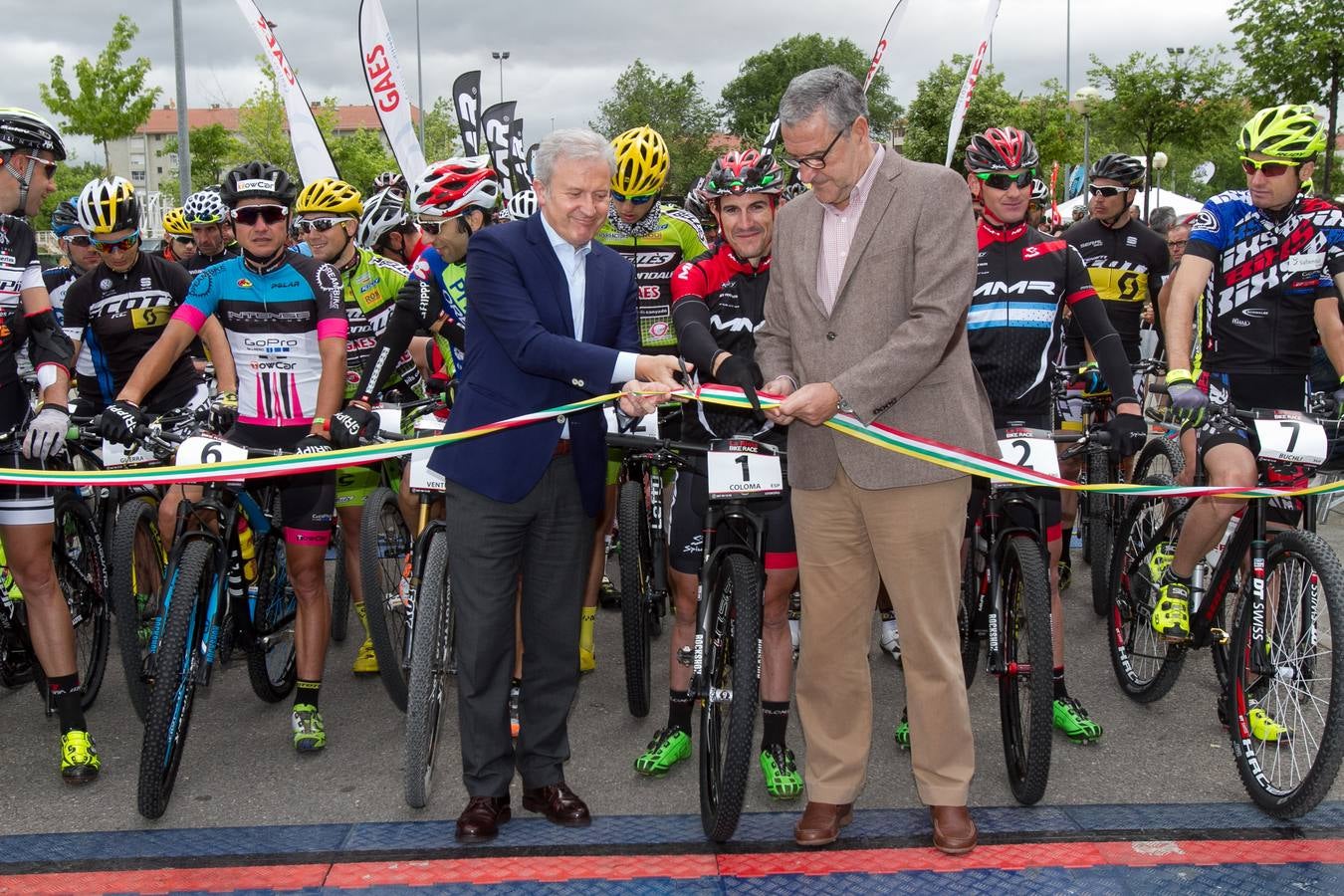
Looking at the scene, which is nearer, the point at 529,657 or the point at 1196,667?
the point at 529,657

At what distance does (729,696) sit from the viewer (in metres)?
4.01

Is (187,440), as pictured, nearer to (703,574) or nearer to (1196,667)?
(703,574)

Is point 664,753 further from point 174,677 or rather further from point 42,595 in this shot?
point 42,595

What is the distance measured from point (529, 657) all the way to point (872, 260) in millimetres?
1751

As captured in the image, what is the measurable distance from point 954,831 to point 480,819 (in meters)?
1.52

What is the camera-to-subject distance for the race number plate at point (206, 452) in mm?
4379

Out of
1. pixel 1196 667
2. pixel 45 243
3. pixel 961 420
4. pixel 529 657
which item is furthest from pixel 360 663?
pixel 45 243

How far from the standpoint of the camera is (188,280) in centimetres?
632

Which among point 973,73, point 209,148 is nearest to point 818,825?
point 973,73

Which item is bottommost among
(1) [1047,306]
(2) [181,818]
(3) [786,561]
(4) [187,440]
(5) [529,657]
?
(2) [181,818]

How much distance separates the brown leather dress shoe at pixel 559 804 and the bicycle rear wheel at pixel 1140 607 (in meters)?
2.52

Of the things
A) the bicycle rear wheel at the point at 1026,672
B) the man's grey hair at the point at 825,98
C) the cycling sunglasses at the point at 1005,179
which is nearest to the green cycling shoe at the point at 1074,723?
the bicycle rear wheel at the point at 1026,672

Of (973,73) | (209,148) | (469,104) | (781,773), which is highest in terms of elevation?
(209,148)

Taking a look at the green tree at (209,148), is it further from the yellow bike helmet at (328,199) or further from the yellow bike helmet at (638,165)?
the yellow bike helmet at (638,165)
